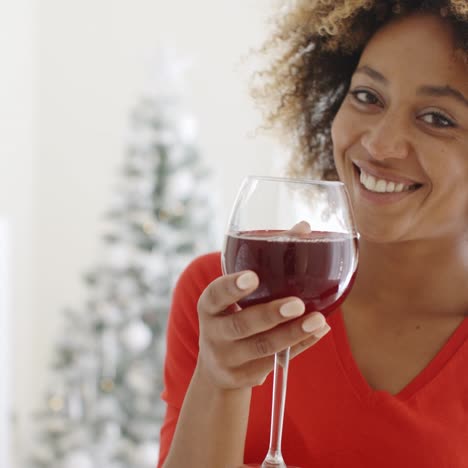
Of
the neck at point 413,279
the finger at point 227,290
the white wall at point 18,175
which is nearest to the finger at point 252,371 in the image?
the finger at point 227,290

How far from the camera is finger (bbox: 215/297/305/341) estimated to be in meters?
0.97

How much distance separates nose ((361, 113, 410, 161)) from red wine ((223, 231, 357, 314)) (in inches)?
14.2

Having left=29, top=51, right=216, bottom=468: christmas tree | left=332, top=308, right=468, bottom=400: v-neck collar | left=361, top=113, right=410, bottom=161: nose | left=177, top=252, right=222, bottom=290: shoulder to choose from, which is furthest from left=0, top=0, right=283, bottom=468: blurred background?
left=361, top=113, right=410, bottom=161: nose

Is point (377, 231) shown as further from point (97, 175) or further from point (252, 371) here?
point (97, 175)

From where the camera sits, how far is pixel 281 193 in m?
1.05

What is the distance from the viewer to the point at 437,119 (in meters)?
1.42

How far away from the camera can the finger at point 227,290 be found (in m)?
0.97

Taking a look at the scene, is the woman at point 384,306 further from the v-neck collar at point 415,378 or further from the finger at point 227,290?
the finger at point 227,290

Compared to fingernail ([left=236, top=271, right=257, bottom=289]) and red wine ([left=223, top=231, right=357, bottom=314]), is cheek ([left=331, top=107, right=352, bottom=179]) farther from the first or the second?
fingernail ([left=236, top=271, right=257, bottom=289])

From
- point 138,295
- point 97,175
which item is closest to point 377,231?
point 138,295

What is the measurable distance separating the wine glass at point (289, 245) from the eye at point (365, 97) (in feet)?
1.51

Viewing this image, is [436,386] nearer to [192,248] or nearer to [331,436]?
[331,436]

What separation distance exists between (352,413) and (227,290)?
1.94 ft

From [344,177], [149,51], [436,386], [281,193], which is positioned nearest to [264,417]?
[436,386]
